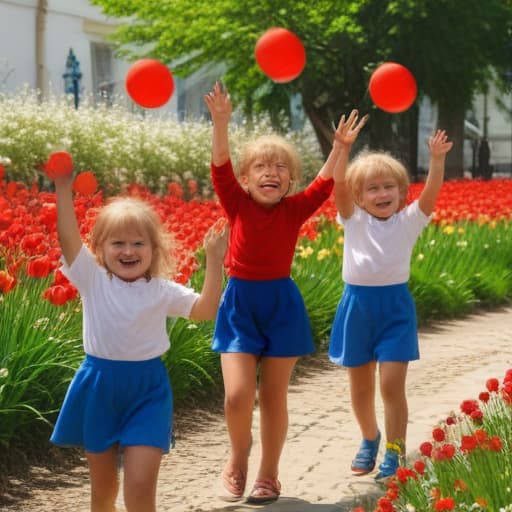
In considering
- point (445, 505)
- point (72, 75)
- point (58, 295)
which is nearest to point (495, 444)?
point (445, 505)

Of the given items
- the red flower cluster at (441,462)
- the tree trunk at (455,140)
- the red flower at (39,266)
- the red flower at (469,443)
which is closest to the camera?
the red flower cluster at (441,462)

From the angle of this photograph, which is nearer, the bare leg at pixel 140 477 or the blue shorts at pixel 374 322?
the bare leg at pixel 140 477

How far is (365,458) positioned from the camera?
17.3ft

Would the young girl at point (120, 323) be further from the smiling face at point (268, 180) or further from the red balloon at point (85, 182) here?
the smiling face at point (268, 180)

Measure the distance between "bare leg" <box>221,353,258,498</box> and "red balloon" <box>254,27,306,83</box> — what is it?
1.11 m

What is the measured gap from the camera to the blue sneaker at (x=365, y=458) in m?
5.26

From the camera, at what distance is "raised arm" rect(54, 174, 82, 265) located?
13.1 ft

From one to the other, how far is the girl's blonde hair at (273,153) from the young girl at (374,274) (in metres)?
0.21

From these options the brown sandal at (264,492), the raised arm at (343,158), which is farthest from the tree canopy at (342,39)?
the brown sandal at (264,492)

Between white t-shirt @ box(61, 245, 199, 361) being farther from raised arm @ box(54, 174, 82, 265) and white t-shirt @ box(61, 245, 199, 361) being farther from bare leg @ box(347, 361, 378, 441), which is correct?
bare leg @ box(347, 361, 378, 441)

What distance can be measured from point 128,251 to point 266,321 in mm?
1020

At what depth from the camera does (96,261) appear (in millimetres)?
4160

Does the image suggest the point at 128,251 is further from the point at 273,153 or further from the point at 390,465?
the point at 390,465

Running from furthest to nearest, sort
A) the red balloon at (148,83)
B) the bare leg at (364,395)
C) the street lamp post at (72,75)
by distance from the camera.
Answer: the street lamp post at (72,75) < the bare leg at (364,395) < the red balloon at (148,83)
